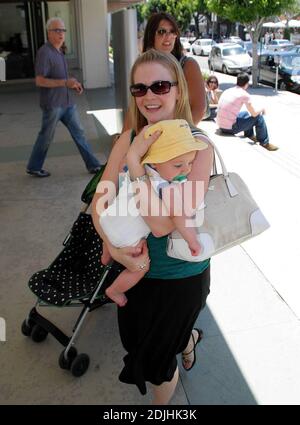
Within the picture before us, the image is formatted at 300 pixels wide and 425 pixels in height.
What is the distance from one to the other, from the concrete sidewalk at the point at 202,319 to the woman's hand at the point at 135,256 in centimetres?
99

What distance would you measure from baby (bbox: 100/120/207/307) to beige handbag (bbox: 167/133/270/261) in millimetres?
47

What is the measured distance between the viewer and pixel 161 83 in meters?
1.86

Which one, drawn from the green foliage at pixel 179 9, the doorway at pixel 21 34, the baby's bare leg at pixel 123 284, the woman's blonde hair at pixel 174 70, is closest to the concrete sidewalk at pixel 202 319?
the baby's bare leg at pixel 123 284

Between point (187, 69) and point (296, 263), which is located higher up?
point (187, 69)

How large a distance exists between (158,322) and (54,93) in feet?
14.2

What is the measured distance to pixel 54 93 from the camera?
5746mm

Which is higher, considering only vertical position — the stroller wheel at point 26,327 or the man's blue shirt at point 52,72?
the man's blue shirt at point 52,72

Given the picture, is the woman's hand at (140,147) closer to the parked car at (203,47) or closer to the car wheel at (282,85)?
the car wheel at (282,85)

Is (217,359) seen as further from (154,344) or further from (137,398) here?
(154,344)

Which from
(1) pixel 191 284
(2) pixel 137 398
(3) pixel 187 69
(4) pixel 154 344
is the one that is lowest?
(2) pixel 137 398

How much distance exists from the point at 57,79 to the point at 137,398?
4.19 metres

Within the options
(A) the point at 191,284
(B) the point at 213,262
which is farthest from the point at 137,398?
(B) the point at 213,262

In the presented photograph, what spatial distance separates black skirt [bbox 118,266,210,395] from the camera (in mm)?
2023

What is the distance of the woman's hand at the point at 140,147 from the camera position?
1730 millimetres
